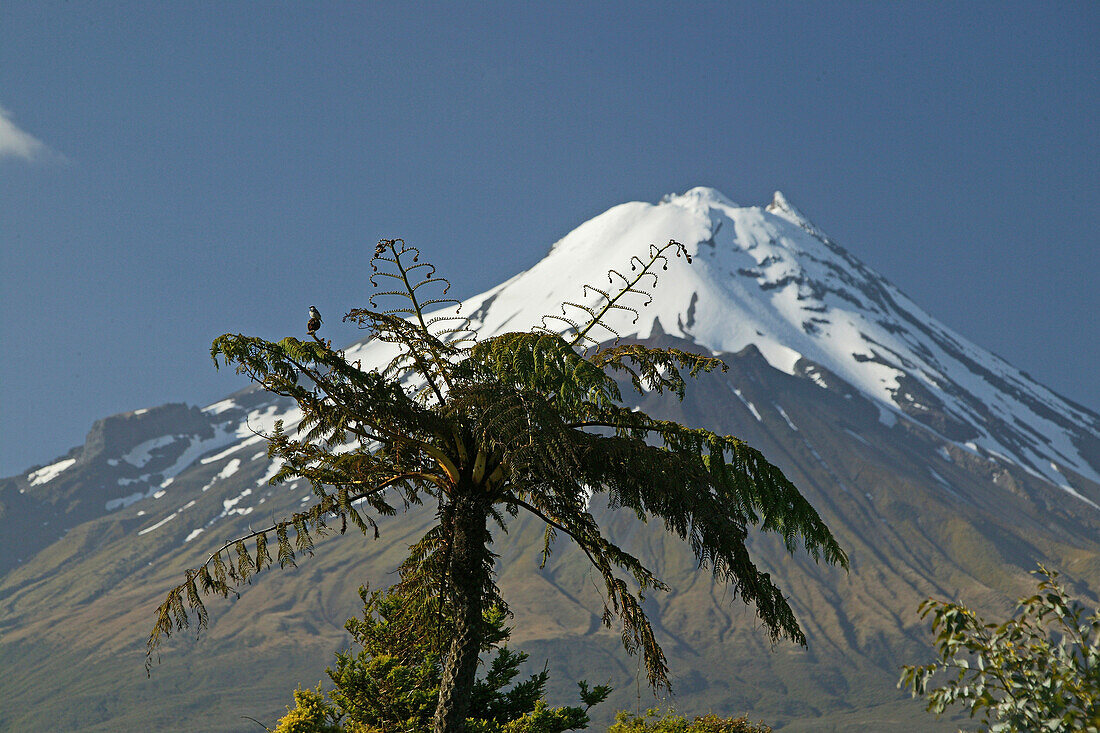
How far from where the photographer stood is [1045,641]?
5309 millimetres

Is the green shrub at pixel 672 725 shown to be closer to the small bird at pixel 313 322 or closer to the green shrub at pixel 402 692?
the green shrub at pixel 402 692

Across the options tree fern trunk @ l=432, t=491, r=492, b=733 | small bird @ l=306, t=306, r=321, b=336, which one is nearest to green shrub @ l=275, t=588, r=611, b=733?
tree fern trunk @ l=432, t=491, r=492, b=733

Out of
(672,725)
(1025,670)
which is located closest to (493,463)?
(1025,670)

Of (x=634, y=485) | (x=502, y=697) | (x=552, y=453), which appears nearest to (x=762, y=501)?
(x=634, y=485)

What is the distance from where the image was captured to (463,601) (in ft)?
24.0

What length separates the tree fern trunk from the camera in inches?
285

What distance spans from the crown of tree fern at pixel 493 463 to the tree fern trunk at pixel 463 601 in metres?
0.01

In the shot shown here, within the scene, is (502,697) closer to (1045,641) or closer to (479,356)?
(479,356)

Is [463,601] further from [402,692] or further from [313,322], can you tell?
[402,692]

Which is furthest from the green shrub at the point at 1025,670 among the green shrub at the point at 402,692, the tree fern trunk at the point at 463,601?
the green shrub at the point at 402,692

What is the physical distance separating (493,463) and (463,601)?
97 centimetres

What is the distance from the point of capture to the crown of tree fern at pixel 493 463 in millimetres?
6871

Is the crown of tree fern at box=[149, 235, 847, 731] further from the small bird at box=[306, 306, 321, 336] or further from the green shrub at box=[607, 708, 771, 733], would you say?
the green shrub at box=[607, 708, 771, 733]

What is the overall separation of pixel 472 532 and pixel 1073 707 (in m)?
3.82
